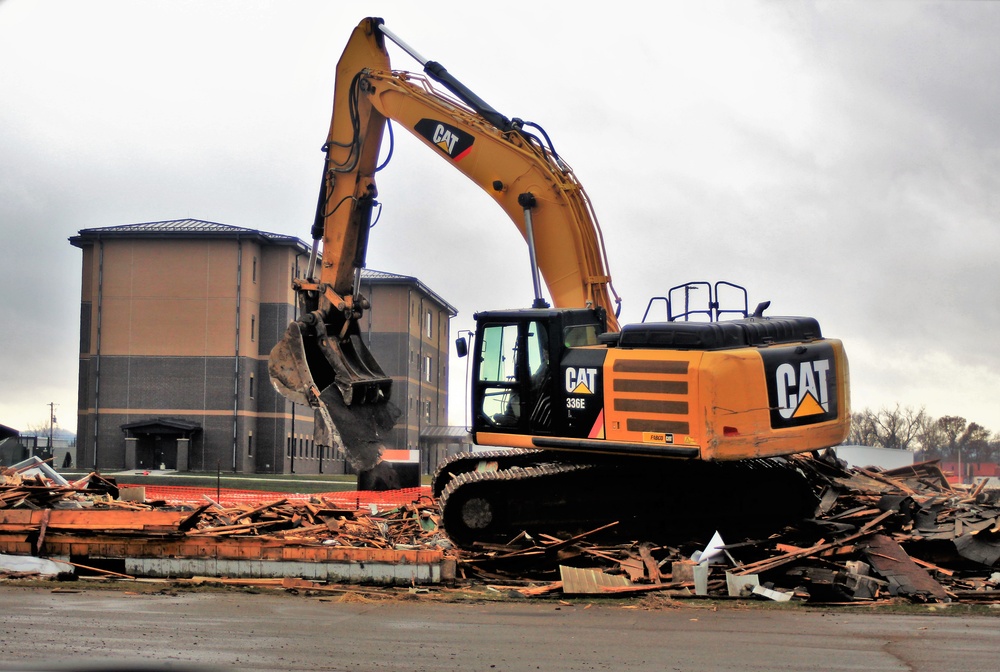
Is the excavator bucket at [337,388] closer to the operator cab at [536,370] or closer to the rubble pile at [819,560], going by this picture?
the operator cab at [536,370]

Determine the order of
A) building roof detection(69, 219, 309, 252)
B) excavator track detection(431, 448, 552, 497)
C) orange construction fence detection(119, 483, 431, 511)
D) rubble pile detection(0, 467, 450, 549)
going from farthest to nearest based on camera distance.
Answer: building roof detection(69, 219, 309, 252) < orange construction fence detection(119, 483, 431, 511) < excavator track detection(431, 448, 552, 497) < rubble pile detection(0, 467, 450, 549)

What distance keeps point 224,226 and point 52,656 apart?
187ft

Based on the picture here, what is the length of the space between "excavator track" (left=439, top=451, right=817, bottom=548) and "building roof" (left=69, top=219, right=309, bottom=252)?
161ft

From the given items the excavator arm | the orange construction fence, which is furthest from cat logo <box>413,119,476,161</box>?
the orange construction fence

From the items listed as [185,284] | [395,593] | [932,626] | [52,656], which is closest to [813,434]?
[932,626]

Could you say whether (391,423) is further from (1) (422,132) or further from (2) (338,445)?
(1) (422,132)

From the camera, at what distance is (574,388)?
585 inches

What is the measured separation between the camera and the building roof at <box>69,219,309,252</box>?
6119cm

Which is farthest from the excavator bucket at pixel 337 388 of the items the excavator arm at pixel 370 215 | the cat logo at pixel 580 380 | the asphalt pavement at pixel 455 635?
the asphalt pavement at pixel 455 635

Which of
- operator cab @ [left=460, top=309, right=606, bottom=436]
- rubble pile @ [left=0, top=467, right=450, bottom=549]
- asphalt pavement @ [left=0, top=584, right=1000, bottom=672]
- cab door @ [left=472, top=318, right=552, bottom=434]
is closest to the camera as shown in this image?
asphalt pavement @ [left=0, top=584, right=1000, bottom=672]

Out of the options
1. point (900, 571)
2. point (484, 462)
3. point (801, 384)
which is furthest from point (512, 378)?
point (900, 571)

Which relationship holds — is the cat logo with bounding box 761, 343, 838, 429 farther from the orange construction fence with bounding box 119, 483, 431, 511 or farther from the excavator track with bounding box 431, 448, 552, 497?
the orange construction fence with bounding box 119, 483, 431, 511

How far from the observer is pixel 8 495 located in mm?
16734

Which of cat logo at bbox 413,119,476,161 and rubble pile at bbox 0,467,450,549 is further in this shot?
cat logo at bbox 413,119,476,161
